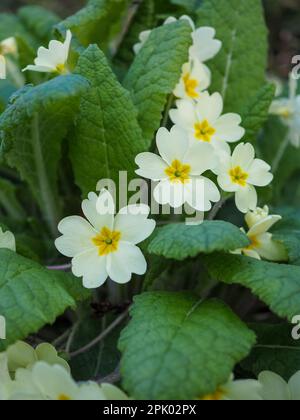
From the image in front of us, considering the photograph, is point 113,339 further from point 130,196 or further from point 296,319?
point 296,319

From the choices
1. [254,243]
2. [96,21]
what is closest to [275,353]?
[254,243]

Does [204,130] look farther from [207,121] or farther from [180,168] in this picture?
[180,168]

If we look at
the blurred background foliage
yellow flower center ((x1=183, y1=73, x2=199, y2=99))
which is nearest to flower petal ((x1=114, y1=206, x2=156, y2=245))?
yellow flower center ((x1=183, y1=73, x2=199, y2=99))

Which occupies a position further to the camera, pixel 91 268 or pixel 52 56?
pixel 52 56

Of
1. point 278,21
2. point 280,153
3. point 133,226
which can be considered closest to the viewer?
point 133,226

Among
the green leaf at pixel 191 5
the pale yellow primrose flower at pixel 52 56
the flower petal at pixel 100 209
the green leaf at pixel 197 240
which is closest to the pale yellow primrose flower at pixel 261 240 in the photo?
the green leaf at pixel 197 240

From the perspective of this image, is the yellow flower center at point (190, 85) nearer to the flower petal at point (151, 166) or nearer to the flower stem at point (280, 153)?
the flower petal at point (151, 166)
